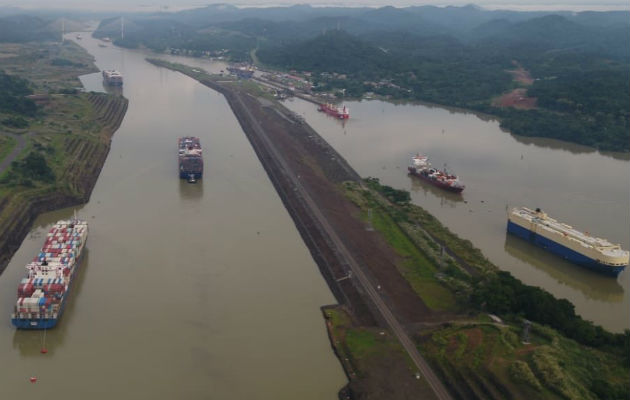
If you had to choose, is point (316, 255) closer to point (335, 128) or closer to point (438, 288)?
point (438, 288)

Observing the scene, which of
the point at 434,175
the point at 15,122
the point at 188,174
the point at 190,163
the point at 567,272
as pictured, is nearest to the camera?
the point at 567,272

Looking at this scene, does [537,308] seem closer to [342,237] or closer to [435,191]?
[342,237]

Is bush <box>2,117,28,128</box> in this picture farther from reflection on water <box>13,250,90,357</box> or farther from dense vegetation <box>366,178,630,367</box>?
dense vegetation <box>366,178,630,367</box>

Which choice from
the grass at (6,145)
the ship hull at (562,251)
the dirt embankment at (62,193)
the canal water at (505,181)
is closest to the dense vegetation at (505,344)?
the canal water at (505,181)

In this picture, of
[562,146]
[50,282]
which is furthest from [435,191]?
[50,282]

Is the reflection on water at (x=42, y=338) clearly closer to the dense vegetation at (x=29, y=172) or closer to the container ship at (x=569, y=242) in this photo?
the dense vegetation at (x=29, y=172)
